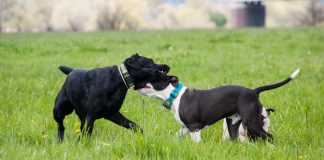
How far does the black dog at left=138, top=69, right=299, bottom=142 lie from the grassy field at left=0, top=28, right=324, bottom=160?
8.6 inches

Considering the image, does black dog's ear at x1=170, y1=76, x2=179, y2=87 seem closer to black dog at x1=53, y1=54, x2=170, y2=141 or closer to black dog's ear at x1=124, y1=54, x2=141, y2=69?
black dog at x1=53, y1=54, x2=170, y2=141

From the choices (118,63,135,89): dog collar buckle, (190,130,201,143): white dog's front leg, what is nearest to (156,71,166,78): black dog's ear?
(118,63,135,89): dog collar buckle

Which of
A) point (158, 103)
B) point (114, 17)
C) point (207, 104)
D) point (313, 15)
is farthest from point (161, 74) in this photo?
point (313, 15)

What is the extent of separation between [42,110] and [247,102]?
97.0 inches

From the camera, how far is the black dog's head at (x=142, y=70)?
502 centimetres

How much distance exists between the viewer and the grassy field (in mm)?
4207

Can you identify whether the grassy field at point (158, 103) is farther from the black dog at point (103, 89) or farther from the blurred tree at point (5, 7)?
the blurred tree at point (5, 7)

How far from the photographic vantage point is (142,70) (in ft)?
16.5

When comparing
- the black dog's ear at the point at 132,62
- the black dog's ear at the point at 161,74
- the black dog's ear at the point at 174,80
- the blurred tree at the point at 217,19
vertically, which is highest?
the black dog's ear at the point at 132,62

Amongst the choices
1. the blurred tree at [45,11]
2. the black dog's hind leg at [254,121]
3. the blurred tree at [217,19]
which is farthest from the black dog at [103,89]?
the blurred tree at [217,19]

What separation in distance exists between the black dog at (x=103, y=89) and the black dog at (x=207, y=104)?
16cm

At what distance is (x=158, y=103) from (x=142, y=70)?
2074mm

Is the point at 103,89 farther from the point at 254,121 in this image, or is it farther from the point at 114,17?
the point at 114,17

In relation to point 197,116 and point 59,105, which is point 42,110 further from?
point 197,116
